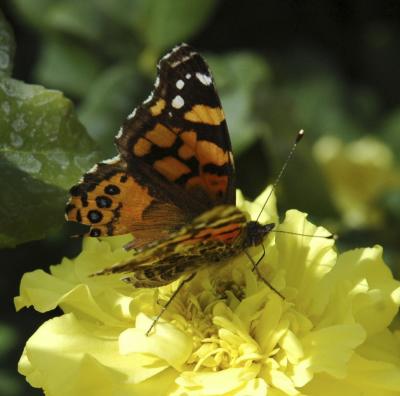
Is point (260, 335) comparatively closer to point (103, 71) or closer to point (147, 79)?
point (147, 79)

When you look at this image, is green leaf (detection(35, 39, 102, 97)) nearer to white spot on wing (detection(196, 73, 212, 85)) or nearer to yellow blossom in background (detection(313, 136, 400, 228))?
yellow blossom in background (detection(313, 136, 400, 228))

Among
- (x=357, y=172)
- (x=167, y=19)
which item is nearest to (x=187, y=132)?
(x=167, y=19)

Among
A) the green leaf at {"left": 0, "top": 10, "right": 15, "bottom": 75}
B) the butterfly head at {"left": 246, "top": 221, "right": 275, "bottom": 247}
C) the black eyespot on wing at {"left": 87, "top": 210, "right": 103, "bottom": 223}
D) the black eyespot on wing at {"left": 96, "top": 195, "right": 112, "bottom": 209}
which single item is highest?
the green leaf at {"left": 0, "top": 10, "right": 15, "bottom": 75}

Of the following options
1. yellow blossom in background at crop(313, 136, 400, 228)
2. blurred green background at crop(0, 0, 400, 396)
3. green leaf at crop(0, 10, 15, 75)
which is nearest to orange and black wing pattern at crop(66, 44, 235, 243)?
blurred green background at crop(0, 0, 400, 396)

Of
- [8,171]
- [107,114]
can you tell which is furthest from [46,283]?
[107,114]

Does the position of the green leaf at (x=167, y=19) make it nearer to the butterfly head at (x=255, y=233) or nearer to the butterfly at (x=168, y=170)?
the butterfly at (x=168, y=170)

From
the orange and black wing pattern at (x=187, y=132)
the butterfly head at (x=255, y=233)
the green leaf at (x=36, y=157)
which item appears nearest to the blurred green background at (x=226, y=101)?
the green leaf at (x=36, y=157)
